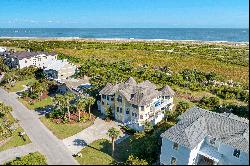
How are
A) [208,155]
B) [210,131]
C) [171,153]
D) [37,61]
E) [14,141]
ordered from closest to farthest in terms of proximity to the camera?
[208,155], [171,153], [210,131], [14,141], [37,61]

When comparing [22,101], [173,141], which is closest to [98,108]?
[22,101]

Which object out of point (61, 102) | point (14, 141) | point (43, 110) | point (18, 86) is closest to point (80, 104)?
point (61, 102)

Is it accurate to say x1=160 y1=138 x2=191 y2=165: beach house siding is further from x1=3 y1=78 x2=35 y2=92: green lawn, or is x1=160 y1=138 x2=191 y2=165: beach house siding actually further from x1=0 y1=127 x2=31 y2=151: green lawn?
x1=3 y1=78 x2=35 y2=92: green lawn

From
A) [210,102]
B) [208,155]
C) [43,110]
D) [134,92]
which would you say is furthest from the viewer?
[210,102]

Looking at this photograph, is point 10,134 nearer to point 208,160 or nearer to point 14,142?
point 14,142

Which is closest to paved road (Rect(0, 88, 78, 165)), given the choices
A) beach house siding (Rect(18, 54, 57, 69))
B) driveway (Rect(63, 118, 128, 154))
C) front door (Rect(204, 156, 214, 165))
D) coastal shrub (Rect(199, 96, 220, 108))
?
driveway (Rect(63, 118, 128, 154))

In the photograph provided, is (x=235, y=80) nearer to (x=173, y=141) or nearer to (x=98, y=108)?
(x=98, y=108)

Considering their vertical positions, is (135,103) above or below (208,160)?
above
